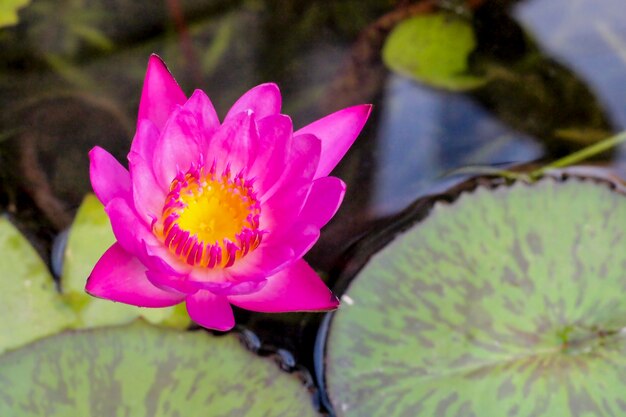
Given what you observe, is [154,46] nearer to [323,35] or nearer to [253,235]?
[323,35]

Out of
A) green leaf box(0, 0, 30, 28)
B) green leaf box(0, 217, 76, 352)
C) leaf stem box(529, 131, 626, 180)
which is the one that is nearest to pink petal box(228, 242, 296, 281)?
green leaf box(0, 217, 76, 352)

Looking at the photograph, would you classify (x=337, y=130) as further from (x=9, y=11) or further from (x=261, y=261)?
(x=9, y=11)

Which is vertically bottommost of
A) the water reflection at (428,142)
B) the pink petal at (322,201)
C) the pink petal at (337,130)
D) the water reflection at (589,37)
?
the water reflection at (428,142)

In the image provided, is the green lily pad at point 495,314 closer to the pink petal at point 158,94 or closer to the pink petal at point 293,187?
the pink petal at point 293,187

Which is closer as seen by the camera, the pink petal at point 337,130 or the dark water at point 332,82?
the pink petal at point 337,130

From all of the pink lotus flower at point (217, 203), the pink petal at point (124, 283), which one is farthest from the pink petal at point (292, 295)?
the pink petal at point (124, 283)

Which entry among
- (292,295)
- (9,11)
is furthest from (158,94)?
(9,11)

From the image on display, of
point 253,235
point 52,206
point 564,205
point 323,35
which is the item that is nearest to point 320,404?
point 253,235

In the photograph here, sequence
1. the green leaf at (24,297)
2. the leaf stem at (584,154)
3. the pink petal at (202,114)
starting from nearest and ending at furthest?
the pink petal at (202,114) < the green leaf at (24,297) < the leaf stem at (584,154)
